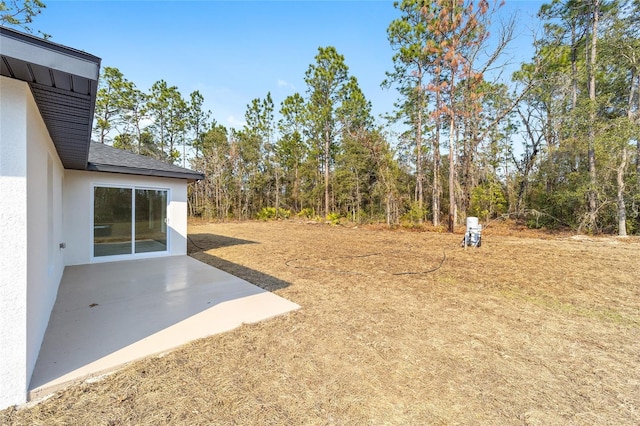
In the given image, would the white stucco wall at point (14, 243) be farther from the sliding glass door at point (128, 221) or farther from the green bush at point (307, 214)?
the green bush at point (307, 214)

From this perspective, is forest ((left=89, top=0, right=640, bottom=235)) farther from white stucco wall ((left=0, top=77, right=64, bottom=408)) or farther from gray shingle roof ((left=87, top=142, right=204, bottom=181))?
white stucco wall ((left=0, top=77, right=64, bottom=408))

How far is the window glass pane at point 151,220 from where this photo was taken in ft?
20.7

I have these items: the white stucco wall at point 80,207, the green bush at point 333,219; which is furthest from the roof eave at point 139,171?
the green bush at point 333,219

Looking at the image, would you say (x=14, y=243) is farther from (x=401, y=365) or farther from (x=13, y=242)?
(x=401, y=365)

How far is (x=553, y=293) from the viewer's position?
416 centimetres

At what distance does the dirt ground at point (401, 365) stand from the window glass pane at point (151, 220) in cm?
360

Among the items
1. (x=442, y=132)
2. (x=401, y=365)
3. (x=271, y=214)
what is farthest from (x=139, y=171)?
(x=442, y=132)

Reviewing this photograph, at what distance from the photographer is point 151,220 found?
256 inches

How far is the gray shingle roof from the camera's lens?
5.61 metres

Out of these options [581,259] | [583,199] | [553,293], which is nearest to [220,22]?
[553,293]

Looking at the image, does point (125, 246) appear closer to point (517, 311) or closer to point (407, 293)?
point (407, 293)

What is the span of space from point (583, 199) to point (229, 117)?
22538 millimetres

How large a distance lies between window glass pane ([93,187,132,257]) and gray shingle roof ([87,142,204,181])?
0.61 m

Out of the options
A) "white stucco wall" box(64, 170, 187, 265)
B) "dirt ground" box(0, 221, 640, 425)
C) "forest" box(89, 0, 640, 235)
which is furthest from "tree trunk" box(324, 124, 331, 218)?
"dirt ground" box(0, 221, 640, 425)
